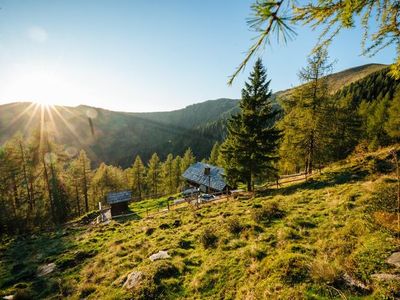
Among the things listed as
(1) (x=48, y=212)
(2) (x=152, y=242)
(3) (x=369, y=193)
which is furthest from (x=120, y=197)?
(3) (x=369, y=193)

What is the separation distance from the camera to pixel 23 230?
27594 millimetres

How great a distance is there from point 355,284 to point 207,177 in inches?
1503

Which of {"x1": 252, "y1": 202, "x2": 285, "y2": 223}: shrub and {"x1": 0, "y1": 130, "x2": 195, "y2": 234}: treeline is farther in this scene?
{"x1": 0, "y1": 130, "x2": 195, "y2": 234}: treeline

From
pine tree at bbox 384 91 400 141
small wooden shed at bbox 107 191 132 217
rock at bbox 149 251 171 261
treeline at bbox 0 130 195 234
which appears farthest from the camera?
pine tree at bbox 384 91 400 141

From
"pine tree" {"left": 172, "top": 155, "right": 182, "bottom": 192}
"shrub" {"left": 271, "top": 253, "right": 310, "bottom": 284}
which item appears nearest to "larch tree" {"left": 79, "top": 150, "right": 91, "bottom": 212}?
"pine tree" {"left": 172, "top": 155, "right": 182, "bottom": 192}

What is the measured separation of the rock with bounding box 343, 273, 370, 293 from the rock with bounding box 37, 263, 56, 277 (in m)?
13.5

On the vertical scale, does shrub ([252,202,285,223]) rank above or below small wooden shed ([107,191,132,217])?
above

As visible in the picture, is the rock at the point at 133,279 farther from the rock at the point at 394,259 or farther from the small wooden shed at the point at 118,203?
the small wooden shed at the point at 118,203

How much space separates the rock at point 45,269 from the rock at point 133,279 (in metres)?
6.67

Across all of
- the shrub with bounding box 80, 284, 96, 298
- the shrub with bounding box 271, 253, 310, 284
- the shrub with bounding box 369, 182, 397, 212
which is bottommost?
the shrub with bounding box 80, 284, 96, 298

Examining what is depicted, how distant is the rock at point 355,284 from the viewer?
4230mm

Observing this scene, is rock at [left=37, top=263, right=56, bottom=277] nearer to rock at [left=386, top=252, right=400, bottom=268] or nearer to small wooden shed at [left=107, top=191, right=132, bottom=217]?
rock at [left=386, top=252, right=400, bottom=268]

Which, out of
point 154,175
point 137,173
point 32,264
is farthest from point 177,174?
Answer: point 32,264

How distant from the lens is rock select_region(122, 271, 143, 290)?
7.13 metres
